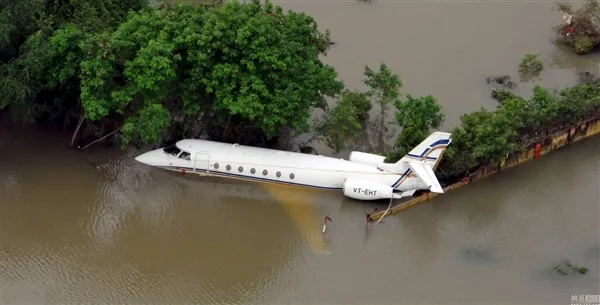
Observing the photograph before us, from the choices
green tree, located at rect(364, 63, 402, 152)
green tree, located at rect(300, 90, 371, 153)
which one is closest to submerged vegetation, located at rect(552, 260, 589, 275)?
green tree, located at rect(300, 90, 371, 153)

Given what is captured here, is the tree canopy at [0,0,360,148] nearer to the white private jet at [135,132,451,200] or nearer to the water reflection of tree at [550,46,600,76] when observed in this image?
the white private jet at [135,132,451,200]

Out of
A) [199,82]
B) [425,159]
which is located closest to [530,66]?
[425,159]

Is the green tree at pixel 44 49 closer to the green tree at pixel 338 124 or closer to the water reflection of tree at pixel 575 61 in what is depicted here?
the green tree at pixel 338 124

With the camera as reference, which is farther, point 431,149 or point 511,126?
point 511,126

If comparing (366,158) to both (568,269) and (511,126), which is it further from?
(568,269)

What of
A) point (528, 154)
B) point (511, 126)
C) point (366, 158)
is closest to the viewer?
point (366, 158)

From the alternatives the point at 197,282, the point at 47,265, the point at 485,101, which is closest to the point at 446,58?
the point at 485,101

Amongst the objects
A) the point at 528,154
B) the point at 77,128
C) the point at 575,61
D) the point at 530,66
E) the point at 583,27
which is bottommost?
the point at 77,128
